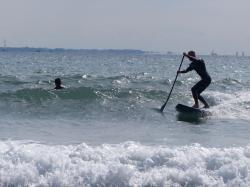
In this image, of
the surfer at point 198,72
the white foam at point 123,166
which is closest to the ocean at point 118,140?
the white foam at point 123,166

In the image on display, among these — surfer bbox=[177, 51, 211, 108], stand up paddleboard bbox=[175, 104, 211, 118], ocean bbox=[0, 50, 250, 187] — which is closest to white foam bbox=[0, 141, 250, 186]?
ocean bbox=[0, 50, 250, 187]

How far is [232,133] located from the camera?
46.2 ft

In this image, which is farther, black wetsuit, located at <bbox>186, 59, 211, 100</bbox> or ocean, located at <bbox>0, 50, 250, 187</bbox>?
black wetsuit, located at <bbox>186, 59, 211, 100</bbox>

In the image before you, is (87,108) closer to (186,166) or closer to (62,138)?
(62,138)

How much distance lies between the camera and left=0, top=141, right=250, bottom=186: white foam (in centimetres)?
951

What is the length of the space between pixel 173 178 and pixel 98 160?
5.06 feet

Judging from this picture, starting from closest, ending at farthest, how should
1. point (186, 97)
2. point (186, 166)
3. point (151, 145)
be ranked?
point (186, 166) < point (151, 145) < point (186, 97)

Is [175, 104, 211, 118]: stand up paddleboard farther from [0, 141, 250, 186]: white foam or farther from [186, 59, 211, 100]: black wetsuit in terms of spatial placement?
[0, 141, 250, 186]: white foam

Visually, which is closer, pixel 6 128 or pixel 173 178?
pixel 173 178

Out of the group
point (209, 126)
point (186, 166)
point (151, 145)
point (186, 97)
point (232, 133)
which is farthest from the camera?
point (186, 97)

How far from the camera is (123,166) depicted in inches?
386

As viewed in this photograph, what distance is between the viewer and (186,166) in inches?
395

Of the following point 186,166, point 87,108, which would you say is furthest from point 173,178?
point 87,108

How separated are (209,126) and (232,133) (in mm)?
1296
